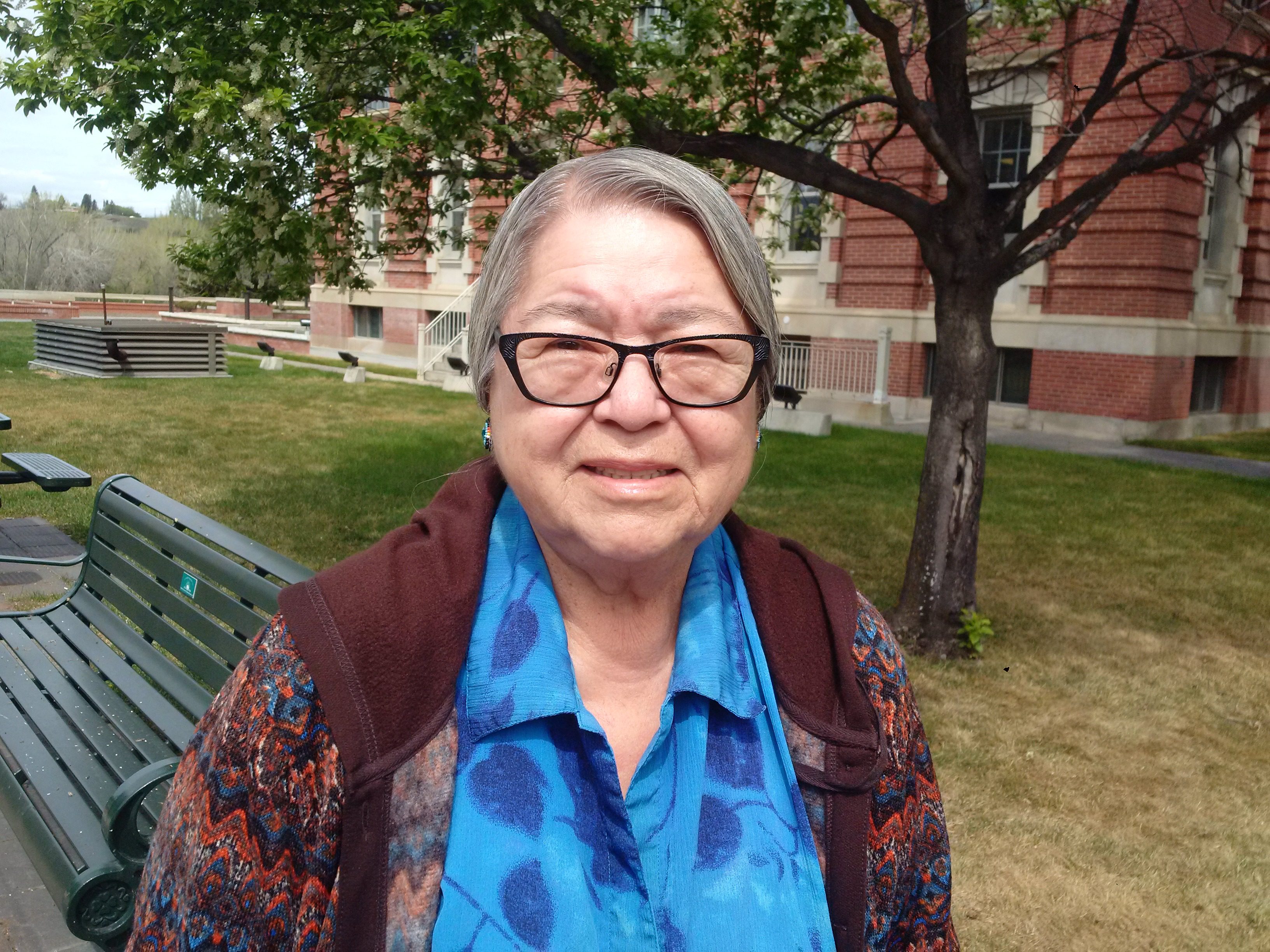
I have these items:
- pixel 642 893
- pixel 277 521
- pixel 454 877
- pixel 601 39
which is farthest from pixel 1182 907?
pixel 277 521

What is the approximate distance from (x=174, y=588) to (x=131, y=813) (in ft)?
3.55

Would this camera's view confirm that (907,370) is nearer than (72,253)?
Yes

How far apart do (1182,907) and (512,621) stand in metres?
3.36

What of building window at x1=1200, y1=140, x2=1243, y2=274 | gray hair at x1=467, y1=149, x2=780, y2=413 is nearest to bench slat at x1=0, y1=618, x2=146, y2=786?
gray hair at x1=467, y1=149, x2=780, y2=413

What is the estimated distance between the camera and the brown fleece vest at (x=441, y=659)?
1467 mm

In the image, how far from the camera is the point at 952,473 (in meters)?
6.20

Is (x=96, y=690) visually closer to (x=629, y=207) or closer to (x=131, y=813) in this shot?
(x=131, y=813)

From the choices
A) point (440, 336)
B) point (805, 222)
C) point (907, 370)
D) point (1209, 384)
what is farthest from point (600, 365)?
point (440, 336)

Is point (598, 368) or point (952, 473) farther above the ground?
point (598, 368)

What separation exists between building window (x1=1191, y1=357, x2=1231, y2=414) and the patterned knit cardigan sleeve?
62.3 feet

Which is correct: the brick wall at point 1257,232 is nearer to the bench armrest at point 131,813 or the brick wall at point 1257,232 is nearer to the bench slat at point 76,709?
the bench slat at point 76,709

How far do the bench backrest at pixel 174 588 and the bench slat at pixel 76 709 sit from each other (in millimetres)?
135

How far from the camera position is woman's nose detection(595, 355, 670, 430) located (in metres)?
1.61

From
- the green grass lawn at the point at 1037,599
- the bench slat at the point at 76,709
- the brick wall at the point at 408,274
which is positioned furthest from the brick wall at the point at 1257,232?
the bench slat at the point at 76,709
